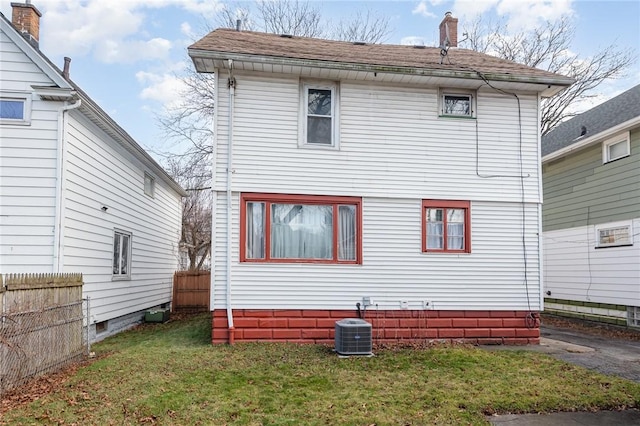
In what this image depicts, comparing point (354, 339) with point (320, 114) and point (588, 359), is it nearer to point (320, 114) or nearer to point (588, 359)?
point (588, 359)

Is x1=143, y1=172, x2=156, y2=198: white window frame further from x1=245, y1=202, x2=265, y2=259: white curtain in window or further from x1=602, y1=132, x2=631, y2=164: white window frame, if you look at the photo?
x1=602, y1=132, x2=631, y2=164: white window frame

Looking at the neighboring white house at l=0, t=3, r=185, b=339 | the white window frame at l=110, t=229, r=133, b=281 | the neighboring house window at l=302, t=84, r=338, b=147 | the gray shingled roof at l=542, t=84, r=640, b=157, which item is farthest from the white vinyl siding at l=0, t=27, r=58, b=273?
the gray shingled roof at l=542, t=84, r=640, b=157

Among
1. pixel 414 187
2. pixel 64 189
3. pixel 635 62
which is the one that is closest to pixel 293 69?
pixel 414 187

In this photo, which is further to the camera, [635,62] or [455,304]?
[635,62]

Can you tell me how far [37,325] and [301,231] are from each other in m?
4.76

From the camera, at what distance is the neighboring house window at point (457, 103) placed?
992 centimetres

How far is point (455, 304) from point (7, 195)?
28.5 ft

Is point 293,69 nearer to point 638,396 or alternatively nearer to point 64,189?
point 64,189

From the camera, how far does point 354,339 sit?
789 centimetres

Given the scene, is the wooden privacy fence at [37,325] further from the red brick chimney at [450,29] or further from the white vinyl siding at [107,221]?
the red brick chimney at [450,29]

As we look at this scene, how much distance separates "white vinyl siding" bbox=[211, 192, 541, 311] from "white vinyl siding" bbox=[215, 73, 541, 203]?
0.46 meters

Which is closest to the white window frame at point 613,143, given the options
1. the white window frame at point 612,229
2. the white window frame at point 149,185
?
the white window frame at point 612,229

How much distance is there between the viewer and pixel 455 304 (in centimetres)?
946

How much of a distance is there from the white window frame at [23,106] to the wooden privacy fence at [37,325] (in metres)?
2.88
